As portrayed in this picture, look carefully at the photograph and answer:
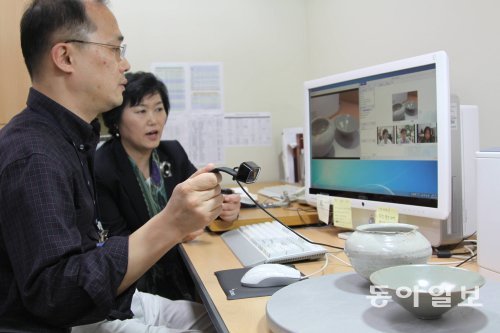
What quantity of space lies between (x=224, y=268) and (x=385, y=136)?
0.59 m

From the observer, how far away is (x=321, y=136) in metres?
1.60

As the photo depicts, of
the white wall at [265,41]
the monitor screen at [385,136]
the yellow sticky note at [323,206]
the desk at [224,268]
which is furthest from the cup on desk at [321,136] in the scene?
the white wall at [265,41]

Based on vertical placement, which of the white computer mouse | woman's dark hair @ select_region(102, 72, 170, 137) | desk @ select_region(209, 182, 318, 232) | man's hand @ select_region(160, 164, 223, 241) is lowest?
the white computer mouse

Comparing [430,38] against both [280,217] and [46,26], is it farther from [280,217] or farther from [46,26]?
[46,26]

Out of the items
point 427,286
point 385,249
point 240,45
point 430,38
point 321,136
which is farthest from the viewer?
point 240,45

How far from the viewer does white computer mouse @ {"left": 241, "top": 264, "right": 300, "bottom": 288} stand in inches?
39.9

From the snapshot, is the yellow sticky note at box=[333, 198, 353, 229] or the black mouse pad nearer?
the black mouse pad

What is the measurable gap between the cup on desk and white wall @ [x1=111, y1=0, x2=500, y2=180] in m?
0.59

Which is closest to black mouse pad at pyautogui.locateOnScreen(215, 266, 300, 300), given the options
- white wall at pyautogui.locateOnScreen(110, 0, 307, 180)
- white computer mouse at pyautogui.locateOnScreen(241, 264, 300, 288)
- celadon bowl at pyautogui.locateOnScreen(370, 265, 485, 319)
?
white computer mouse at pyautogui.locateOnScreen(241, 264, 300, 288)

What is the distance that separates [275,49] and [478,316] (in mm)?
2329

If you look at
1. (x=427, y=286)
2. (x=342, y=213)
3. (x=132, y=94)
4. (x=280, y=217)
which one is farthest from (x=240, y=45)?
(x=427, y=286)

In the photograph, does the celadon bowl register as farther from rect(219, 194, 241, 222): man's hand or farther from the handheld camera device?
rect(219, 194, 241, 222): man's hand

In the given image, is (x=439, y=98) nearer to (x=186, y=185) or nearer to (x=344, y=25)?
(x=186, y=185)

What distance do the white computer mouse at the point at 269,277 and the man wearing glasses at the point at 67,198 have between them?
160 millimetres
